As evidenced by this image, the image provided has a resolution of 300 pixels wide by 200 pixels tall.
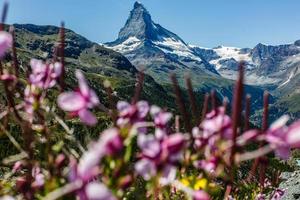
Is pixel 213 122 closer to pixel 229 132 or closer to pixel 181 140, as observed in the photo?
pixel 229 132

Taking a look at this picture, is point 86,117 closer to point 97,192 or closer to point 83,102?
point 83,102

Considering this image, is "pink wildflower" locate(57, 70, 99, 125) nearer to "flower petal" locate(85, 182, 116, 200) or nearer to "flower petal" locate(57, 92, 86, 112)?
"flower petal" locate(57, 92, 86, 112)

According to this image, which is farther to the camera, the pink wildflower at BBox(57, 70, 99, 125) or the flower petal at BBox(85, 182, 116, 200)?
the pink wildflower at BBox(57, 70, 99, 125)

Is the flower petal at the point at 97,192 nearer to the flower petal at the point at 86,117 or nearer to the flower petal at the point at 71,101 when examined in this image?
the flower petal at the point at 71,101

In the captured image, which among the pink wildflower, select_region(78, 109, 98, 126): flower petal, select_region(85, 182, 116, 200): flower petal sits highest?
the pink wildflower

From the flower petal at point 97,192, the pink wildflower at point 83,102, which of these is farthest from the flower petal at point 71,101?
the flower petal at point 97,192

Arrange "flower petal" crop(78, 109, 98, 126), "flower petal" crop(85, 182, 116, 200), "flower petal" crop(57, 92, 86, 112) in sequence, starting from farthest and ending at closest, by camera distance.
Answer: "flower petal" crop(78, 109, 98, 126) < "flower petal" crop(57, 92, 86, 112) < "flower petal" crop(85, 182, 116, 200)

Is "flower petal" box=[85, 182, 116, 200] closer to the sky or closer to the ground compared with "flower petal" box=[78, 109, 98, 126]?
closer to the ground

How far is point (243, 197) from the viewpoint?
6.29m

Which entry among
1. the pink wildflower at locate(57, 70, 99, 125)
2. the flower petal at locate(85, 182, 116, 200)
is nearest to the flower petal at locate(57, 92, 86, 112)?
the pink wildflower at locate(57, 70, 99, 125)

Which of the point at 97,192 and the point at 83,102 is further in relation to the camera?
the point at 83,102

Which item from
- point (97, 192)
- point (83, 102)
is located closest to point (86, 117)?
point (83, 102)

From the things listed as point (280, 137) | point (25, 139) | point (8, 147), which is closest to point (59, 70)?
point (25, 139)

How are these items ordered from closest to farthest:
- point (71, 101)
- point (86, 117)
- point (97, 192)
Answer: point (97, 192)
point (71, 101)
point (86, 117)
